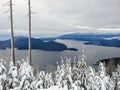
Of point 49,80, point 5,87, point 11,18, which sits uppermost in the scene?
point 11,18

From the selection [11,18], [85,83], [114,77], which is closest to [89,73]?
[85,83]

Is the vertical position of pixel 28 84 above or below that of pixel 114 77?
above

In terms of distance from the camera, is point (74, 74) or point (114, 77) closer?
point (74, 74)

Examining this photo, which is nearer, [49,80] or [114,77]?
[49,80]

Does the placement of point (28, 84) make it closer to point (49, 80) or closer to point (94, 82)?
point (94, 82)

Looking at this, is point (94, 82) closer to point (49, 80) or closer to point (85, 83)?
point (85, 83)

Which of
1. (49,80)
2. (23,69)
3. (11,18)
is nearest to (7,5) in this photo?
(11,18)

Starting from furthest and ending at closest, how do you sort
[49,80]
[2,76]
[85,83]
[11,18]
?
[11,18] < [49,80] < [85,83] < [2,76]

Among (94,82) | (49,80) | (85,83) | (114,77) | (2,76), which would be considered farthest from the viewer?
(114,77)

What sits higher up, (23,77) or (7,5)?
(7,5)
